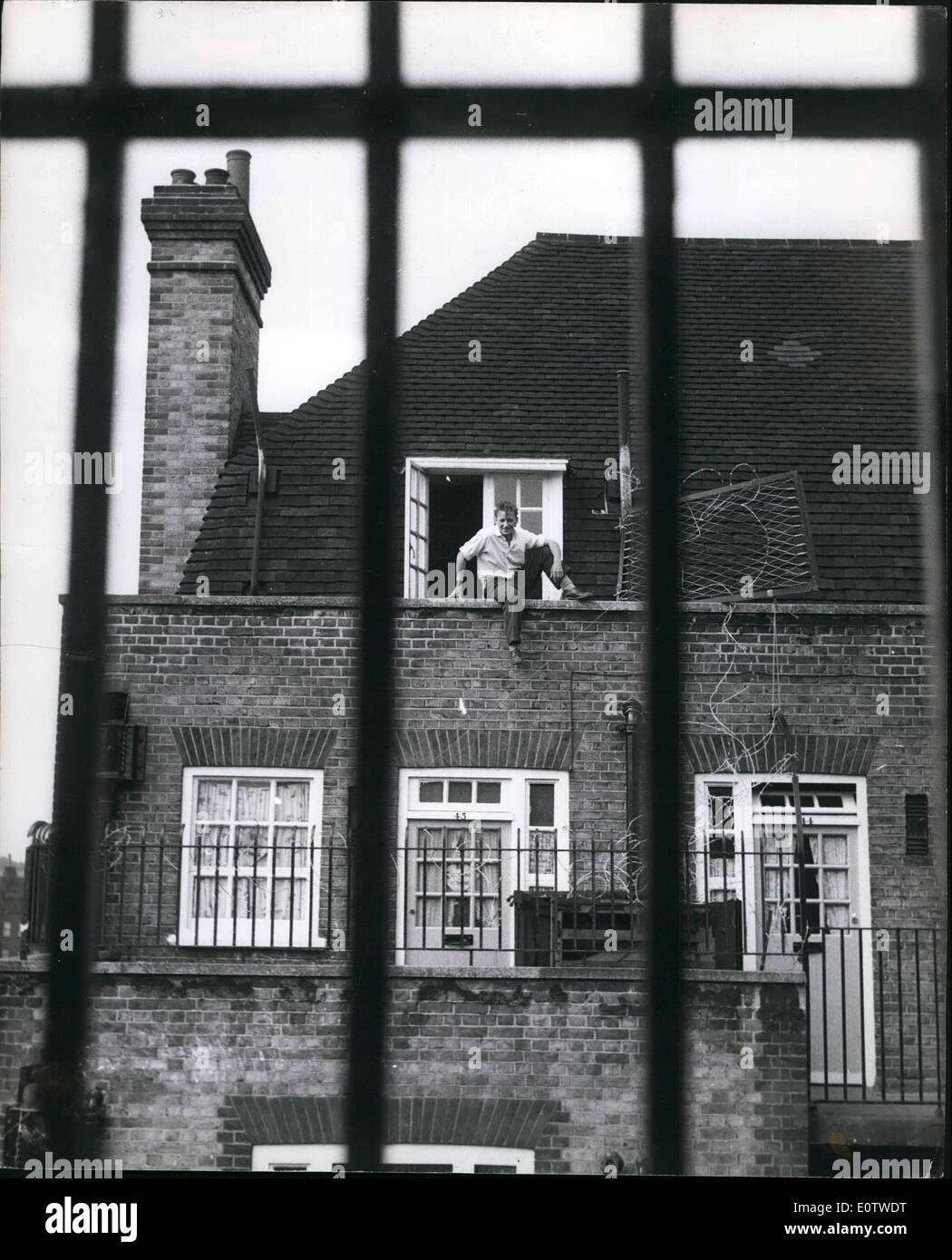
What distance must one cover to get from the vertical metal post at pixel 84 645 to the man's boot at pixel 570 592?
2802 mm

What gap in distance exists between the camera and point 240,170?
452 inches

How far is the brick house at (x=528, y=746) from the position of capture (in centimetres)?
837

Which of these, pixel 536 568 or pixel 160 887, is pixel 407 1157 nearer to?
pixel 160 887

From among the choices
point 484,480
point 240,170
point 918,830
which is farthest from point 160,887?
point 240,170

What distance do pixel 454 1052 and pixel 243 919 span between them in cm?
168

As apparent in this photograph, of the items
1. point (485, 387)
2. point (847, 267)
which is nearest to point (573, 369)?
point (485, 387)

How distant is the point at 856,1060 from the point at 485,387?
5038 mm

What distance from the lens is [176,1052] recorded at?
8.45 m

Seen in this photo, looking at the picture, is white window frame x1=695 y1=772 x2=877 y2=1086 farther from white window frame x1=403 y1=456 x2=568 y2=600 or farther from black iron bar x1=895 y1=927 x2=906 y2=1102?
white window frame x1=403 y1=456 x2=568 y2=600

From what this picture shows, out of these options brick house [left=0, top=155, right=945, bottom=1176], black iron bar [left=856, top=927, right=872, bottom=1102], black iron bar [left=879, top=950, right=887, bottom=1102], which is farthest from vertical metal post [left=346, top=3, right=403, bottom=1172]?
black iron bar [left=879, top=950, right=887, bottom=1102]

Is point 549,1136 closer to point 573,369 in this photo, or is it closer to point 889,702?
point 889,702

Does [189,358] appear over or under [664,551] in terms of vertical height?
over

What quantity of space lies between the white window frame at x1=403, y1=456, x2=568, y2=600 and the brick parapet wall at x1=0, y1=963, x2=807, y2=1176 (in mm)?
3158

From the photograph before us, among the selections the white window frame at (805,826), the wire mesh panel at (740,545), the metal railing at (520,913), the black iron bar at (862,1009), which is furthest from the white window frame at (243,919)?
the black iron bar at (862,1009)
